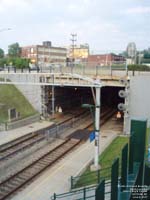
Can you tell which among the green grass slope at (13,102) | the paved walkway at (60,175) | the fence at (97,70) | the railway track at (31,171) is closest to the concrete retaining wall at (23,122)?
the green grass slope at (13,102)

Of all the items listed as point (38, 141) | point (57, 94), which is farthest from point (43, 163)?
point (57, 94)

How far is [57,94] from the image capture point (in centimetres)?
3891

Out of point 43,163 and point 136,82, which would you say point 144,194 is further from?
point 136,82

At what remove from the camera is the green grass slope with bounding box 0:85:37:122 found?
31.7 meters

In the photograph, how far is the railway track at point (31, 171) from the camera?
16203mm

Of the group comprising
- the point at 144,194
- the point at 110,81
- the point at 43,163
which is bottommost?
the point at 43,163

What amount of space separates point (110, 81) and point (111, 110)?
14.2 meters

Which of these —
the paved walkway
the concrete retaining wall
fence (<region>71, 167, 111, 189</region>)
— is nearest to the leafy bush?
the concrete retaining wall

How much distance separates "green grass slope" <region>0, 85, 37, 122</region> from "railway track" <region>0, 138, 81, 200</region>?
28.6 feet

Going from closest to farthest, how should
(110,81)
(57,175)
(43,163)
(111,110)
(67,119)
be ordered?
(57,175) → (43,163) → (110,81) → (67,119) → (111,110)

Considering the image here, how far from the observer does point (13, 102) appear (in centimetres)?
3375

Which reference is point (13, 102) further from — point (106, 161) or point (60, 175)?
point (60, 175)

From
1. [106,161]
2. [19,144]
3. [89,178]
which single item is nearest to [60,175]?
[89,178]

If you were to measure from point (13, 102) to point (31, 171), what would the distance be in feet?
52.3
